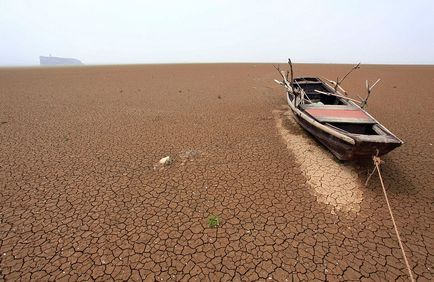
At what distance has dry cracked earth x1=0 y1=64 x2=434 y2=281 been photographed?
360cm

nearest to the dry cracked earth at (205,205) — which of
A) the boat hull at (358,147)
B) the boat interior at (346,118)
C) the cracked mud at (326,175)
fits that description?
the cracked mud at (326,175)

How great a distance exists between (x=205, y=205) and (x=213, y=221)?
0.53 metres

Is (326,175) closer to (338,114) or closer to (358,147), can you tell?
(358,147)

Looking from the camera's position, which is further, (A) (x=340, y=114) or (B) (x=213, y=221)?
(A) (x=340, y=114)

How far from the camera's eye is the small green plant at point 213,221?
434 cm

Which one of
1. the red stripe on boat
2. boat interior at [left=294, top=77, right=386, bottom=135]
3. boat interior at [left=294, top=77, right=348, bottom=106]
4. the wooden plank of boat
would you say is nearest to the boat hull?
boat interior at [left=294, top=77, right=386, bottom=135]

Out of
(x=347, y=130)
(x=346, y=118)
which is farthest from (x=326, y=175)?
(x=346, y=118)

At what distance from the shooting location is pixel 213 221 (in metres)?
4.41

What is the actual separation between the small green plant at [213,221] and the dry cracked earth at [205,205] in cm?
8

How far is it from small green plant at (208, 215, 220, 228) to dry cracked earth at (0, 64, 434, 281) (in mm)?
79

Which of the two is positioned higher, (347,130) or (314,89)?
(314,89)

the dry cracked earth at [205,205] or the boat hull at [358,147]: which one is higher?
the boat hull at [358,147]

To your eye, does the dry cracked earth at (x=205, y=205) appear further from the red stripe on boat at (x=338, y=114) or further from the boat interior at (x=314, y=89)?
the boat interior at (x=314, y=89)

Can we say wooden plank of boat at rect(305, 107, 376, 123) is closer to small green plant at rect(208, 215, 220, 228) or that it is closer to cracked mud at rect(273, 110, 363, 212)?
cracked mud at rect(273, 110, 363, 212)
